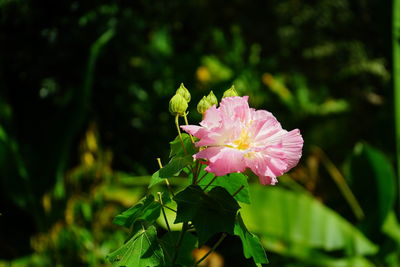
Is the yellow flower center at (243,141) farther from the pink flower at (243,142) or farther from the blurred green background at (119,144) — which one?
the blurred green background at (119,144)

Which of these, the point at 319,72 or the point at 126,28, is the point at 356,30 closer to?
the point at 319,72

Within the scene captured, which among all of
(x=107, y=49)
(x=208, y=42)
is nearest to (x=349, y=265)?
(x=107, y=49)

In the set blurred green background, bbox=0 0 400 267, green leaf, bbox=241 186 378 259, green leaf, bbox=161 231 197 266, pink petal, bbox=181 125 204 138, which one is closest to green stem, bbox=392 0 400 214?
blurred green background, bbox=0 0 400 267

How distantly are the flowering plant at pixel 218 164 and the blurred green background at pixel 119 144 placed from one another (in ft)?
3.06

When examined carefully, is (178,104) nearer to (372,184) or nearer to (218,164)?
(218,164)

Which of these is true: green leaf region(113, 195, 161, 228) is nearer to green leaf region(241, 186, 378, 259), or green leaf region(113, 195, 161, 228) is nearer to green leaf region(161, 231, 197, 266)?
green leaf region(161, 231, 197, 266)

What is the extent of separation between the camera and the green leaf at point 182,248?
1.74 ft

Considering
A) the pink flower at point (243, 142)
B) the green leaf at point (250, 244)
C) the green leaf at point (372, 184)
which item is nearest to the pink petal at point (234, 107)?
the pink flower at point (243, 142)

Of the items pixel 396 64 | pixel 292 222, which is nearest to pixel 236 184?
pixel 292 222

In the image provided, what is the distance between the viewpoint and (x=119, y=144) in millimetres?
2090

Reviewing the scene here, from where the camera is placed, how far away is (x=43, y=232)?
1.68m

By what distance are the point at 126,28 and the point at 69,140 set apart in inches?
21.8

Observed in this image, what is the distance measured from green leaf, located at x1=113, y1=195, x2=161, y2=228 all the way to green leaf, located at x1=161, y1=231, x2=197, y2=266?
0.03 meters

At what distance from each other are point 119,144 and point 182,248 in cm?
155
